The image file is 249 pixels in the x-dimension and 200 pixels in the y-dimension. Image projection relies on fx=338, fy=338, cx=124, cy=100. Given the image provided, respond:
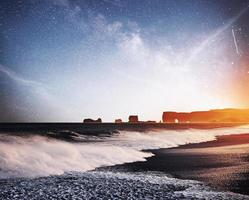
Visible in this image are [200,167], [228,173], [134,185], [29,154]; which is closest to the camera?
[134,185]

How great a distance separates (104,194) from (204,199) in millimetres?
2750

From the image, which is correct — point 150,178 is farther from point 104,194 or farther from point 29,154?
point 29,154

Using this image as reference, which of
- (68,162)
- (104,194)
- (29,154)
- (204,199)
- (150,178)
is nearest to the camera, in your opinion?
(204,199)

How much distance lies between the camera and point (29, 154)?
17719 millimetres

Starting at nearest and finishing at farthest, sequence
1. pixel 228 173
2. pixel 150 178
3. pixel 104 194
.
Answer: pixel 104 194 → pixel 150 178 → pixel 228 173

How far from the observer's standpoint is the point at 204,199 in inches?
349

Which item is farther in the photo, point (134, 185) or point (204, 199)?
point (134, 185)

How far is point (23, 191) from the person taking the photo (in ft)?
32.4

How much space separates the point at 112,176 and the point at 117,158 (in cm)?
670

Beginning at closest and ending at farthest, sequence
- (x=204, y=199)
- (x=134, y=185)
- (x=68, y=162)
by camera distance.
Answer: (x=204, y=199) < (x=134, y=185) < (x=68, y=162)

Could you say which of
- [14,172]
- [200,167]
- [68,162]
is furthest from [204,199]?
[68,162]

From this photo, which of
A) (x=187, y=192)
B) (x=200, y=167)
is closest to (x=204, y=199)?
(x=187, y=192)

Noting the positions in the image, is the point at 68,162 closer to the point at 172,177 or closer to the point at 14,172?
the point at 14,172

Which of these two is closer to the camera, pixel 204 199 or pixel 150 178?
pixel 204 199
